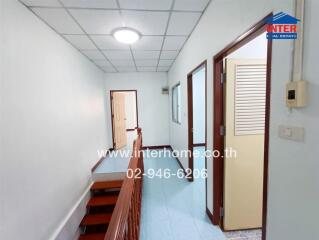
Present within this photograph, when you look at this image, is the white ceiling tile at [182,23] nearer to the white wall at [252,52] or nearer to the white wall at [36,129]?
the white wall at [252,52]

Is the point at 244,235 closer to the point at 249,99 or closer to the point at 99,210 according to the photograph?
the point at 249,99

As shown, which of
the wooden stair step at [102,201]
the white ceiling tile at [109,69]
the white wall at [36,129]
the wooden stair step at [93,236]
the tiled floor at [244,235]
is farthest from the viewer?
the white ceiling tile at [109,69]

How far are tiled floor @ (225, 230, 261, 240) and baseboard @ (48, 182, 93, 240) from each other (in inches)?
82.5

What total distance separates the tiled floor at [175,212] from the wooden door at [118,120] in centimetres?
260

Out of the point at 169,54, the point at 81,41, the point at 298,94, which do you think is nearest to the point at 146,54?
the point at 169,54

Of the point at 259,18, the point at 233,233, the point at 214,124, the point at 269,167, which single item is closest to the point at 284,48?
the point at 259,18

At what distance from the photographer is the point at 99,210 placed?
3.20m

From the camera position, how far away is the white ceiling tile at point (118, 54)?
353cm

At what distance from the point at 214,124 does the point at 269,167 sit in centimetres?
89

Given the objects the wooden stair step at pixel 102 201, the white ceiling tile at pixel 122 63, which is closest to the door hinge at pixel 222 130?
the wooden stair step at pixel 102 201

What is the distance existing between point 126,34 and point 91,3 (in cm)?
79

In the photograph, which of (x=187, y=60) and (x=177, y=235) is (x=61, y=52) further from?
(x=177, y=235)

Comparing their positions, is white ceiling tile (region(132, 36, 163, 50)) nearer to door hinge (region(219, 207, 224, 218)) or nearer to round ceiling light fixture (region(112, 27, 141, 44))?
round ceiling light fixture (region(112, 27, 141, 44))

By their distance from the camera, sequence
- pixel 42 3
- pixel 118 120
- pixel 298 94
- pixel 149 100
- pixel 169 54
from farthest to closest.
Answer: pixel 118 120, pixel 149 100, pixel 169 54, pixel 42 3, pixel 298 94
